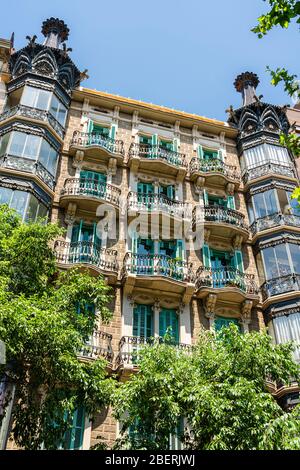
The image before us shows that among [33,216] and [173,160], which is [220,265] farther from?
[33,216]

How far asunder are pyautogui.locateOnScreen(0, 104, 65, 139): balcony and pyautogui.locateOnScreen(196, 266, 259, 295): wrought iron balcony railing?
867 cm

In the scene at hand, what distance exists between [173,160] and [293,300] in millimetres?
8330

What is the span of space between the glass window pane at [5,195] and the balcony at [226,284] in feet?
24.9

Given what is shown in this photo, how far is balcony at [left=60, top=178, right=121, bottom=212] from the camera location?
745 inches

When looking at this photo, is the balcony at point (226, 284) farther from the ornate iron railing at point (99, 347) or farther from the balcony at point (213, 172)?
the balcony at point (213, 172)

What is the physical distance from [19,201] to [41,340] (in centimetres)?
842

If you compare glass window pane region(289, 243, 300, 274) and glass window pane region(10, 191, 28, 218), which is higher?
glass window pane region(10, 191, 28, 218)

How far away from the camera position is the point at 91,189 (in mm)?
19484

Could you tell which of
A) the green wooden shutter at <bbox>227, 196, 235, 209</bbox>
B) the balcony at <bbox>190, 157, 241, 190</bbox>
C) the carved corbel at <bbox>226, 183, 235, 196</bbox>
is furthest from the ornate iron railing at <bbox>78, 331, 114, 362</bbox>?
the carved corbel at <bbox>226, 183, 235, 196</bbox>

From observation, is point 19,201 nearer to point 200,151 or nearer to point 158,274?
point 158,274

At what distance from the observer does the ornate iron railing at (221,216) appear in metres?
20.4

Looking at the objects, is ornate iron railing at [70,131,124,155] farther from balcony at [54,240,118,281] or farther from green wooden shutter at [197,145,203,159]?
balcony at [54,240,118,281]

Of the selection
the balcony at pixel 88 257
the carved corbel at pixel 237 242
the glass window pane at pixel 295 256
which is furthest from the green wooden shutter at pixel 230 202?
the balcony at pixel 88 257

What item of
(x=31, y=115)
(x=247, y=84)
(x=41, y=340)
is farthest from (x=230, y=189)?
(x=41, y=340)
